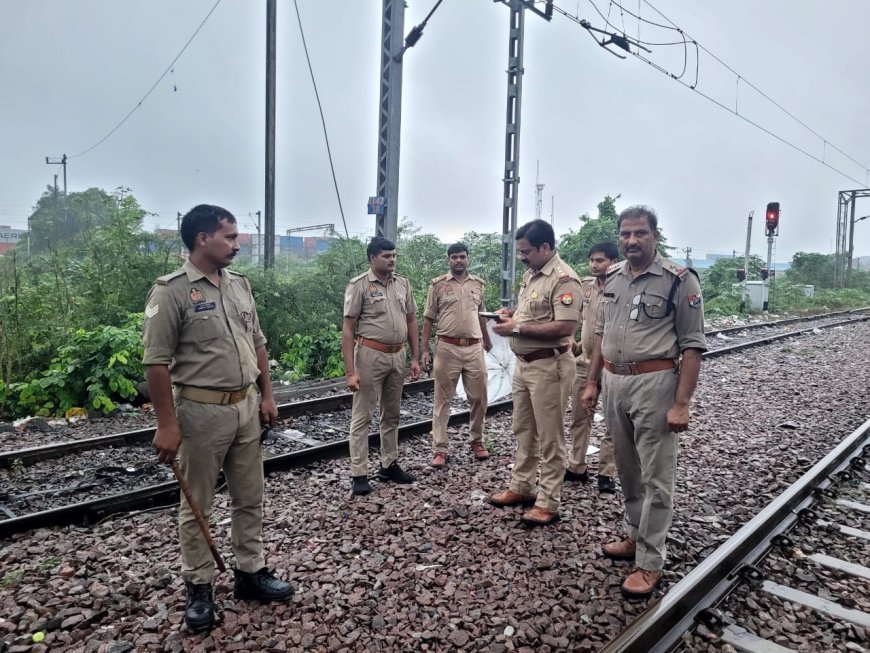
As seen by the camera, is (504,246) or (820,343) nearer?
(504,246)

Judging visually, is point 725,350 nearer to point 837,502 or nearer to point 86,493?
point 837,502

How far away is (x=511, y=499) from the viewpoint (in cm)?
420

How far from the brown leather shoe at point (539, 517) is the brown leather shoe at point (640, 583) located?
31.0 inches

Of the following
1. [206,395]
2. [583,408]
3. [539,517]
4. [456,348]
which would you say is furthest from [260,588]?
[583,408]

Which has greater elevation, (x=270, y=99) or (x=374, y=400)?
(x=270, y=99)

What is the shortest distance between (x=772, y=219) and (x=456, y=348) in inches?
771

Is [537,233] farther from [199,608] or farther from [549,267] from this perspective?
[199,608]

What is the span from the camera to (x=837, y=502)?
14.7ft

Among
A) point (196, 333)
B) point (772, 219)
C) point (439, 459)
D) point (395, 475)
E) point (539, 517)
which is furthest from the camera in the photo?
point (772, 219)

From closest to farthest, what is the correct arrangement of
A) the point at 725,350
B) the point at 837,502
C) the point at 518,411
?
1. the point at 518,411
2. the point at 837,502
3. the point at 725,350

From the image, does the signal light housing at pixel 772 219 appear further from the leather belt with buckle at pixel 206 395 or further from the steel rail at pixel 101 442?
the leather belt with buckle at pixel 206 395

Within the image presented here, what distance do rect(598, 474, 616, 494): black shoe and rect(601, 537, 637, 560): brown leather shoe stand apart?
102cm

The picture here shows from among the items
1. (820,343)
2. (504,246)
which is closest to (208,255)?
(504,246)

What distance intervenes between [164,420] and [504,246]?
335 inches
